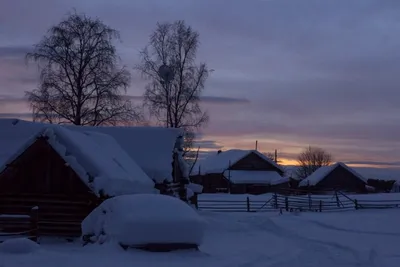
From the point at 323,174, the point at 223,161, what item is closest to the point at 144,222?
the point at 323,174

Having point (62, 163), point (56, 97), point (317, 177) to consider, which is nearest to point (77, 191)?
point (62, 163)

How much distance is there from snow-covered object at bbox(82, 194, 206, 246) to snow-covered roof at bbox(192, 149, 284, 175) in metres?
63.5

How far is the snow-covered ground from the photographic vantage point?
14.9 metres

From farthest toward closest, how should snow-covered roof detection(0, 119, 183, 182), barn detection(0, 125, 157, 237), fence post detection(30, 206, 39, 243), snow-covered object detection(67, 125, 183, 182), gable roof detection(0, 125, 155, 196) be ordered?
snow-covered object detection(67, 125, 183, 182)
snow-covered roof detection(0, 119, 183, 182)
barn detection(0, 125, 157, 237)
gable roof detection(0, 125, 155, 196)
fence post detection(30, 206, 39, 243)

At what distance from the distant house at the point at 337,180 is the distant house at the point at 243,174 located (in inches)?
160

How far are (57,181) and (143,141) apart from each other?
35.7 feet

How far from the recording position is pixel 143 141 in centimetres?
3434

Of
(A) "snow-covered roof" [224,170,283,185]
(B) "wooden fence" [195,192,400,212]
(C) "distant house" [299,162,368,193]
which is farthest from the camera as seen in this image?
(A) "snow-covered roof" [224,170,283,185]

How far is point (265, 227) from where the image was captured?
3067cm

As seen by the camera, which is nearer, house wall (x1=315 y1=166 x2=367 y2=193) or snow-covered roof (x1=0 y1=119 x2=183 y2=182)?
snow-covered roof (x1=0 y1=119 x2=183 y2=182)

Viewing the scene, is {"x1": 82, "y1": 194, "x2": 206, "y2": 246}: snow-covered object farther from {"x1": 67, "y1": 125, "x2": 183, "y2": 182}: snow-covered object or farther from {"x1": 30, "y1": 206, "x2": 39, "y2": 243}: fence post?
{"x1": 67, "y1": 125, "x2": 183, "y2": 182}: snow-covered object

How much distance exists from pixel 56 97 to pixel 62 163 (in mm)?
22190

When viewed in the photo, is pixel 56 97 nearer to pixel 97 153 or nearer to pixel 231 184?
pixel 97 153

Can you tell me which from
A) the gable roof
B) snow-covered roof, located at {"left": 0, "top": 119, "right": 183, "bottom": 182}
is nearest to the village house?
the gable roof
